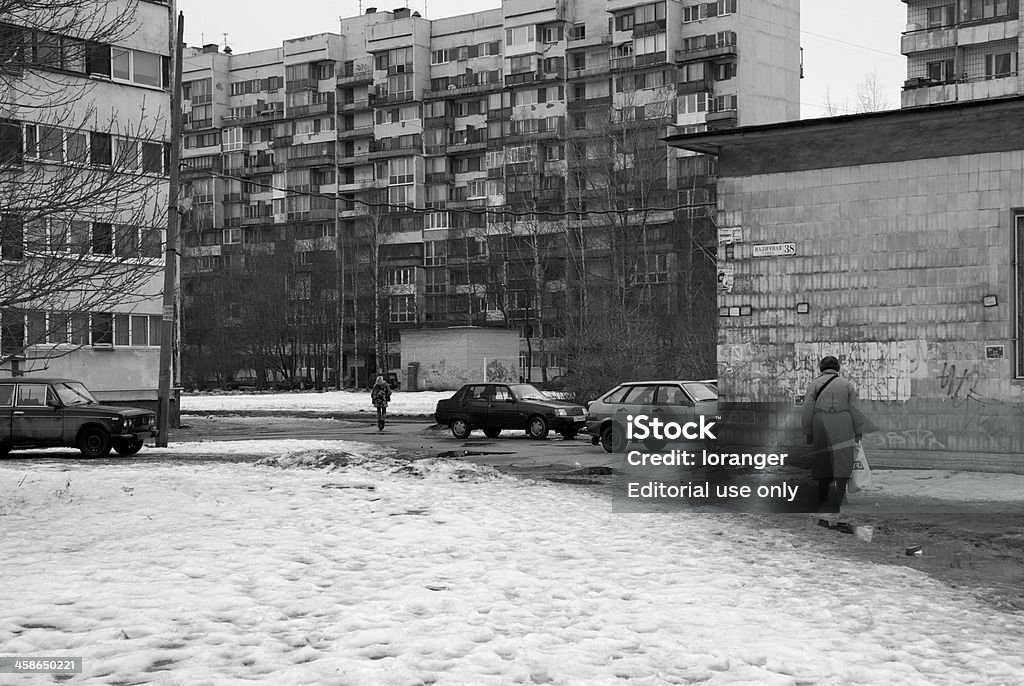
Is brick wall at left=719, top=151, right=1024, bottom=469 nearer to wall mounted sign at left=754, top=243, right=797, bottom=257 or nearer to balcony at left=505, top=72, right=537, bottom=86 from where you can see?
wall mounted sign at left=754, top=243, right=797, bottom=257

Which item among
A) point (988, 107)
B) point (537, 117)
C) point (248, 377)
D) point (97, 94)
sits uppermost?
point (537, 117)

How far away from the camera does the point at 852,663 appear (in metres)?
6.55

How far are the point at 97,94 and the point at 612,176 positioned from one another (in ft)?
85.2

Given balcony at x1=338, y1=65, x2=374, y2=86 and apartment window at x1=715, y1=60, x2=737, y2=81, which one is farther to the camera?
balcony at x1=338, y1=65, x2=374, y2=86

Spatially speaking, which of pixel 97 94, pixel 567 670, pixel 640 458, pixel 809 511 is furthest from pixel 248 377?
pixel 567 670

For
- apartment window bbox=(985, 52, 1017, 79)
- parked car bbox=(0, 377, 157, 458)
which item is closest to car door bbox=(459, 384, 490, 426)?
parked car bbox=(0, 377, 157, 458)

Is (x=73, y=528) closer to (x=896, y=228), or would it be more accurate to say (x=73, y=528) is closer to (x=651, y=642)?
(x=651, y=642)

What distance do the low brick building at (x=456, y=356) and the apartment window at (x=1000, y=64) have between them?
2867 centimetres

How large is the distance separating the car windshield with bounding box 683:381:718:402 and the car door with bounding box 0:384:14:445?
13.4m

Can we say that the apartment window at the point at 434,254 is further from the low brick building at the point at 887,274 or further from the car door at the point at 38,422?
the low brick building at the point at 887,274

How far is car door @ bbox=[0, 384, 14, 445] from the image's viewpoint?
2314 centimetres

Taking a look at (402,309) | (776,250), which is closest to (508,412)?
(776,250)

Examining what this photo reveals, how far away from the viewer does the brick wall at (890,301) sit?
18.2 meters

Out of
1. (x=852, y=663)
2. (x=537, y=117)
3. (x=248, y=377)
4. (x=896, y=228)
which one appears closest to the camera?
(x=852, y=663)
